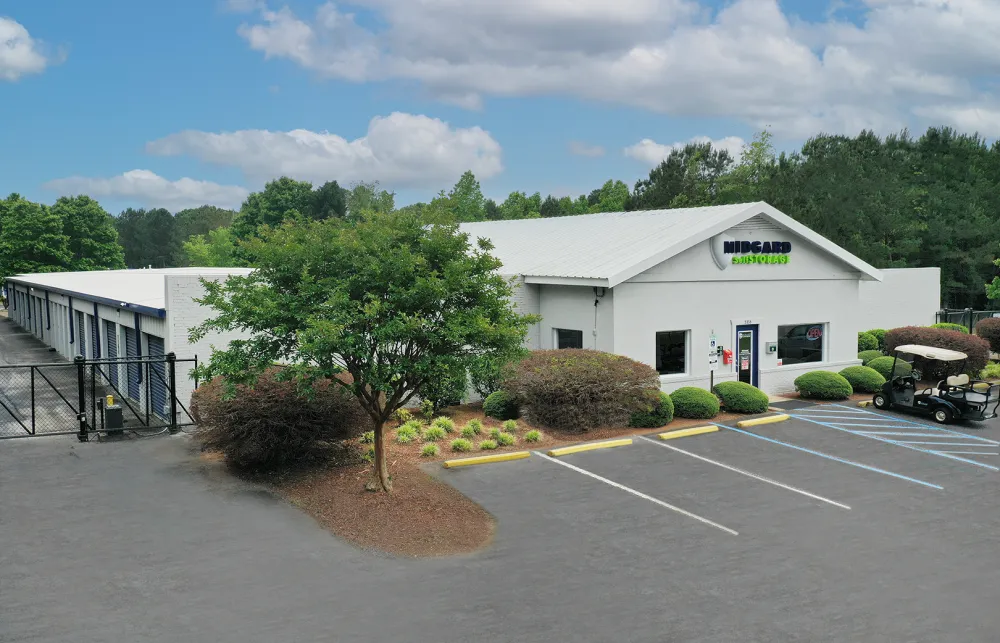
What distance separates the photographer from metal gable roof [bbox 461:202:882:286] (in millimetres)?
22953

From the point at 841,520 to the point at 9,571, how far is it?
12.5 meters

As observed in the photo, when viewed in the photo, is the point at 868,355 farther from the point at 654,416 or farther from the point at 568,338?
the point at 654,416

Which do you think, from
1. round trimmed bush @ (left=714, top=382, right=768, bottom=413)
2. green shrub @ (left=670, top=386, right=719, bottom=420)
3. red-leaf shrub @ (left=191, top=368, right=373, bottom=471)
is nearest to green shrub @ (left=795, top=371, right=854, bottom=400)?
round trimmed bush @ (left=714, top=382, right=768, bottom=413)

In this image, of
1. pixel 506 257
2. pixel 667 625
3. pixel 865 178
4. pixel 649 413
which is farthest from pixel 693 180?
pixel 667 625

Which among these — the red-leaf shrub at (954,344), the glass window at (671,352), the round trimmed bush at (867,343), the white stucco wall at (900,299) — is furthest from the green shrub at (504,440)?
the white stucco wall at (900,299)

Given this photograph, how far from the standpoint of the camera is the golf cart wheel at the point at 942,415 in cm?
2169

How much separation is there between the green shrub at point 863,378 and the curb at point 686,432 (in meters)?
7.32

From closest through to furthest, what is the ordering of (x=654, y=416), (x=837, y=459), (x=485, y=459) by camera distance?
(x=485, y=459) → (x=837, y=459) → (x=654, y=416)

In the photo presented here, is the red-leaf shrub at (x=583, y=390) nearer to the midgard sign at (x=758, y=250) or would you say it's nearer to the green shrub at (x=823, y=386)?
the midgard sign at (x=758, y=250)

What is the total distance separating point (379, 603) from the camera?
10.4m

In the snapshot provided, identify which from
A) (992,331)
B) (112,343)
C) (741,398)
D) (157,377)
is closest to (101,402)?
(157,377)

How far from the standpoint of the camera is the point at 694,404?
21516mm

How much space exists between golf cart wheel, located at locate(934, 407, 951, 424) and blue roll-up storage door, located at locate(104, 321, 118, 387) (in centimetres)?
2357

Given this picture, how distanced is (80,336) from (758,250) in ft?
82.6
